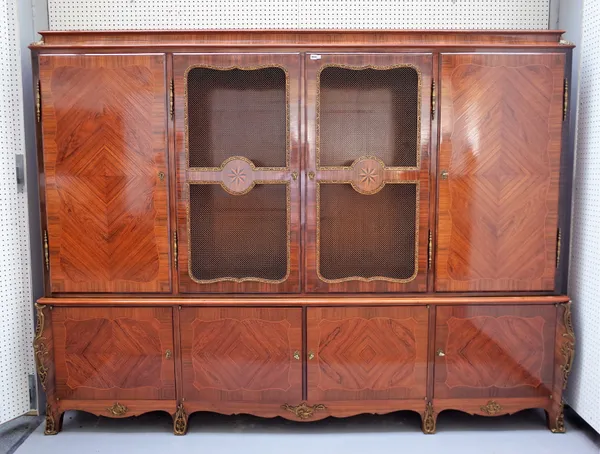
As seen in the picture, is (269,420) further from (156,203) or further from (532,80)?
(532,80)

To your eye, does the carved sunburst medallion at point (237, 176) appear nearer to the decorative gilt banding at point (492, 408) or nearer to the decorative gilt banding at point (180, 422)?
the decorative gilt banding at point (180, 422)

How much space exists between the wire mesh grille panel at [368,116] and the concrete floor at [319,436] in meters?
1.50

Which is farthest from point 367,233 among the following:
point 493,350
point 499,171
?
point 493,350

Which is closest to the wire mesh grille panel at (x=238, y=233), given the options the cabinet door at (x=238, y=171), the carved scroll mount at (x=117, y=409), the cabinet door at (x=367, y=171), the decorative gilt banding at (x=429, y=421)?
the cabinet door at (x=238, y=171)

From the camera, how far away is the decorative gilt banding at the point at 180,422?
245 centimetres

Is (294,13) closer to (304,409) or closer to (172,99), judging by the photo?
(172,99)

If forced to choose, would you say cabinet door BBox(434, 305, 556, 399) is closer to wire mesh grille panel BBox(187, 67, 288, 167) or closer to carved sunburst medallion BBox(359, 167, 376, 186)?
carved sunburst medallion BBox(359, 167, 376, 186)

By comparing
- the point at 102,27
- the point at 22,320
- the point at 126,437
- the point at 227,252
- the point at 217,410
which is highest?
the point at 102,27

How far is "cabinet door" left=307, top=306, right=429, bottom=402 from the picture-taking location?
7.86 feet

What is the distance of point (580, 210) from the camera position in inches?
97.4

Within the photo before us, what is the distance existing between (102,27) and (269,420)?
2.66m

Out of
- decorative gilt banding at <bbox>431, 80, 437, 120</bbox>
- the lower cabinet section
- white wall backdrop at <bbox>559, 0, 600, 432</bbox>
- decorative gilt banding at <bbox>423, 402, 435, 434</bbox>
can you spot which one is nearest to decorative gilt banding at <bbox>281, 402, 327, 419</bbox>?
the lower cabinet section

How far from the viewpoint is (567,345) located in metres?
2.36

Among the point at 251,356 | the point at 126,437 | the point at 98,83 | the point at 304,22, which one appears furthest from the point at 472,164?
the point at 126,437
